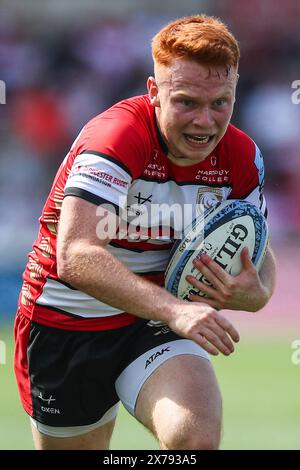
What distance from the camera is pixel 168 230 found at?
4227mm

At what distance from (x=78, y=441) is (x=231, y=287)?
1.17m

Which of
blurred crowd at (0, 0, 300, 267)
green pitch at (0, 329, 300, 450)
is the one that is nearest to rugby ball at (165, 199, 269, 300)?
green pitch at (0, 329, 300, 450)

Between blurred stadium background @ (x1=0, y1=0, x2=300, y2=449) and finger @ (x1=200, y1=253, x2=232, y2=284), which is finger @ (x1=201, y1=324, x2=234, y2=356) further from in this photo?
blurred stadium background @ (x1=0, y1=0, x2=300, y2=449)

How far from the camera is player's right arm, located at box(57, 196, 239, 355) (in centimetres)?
349

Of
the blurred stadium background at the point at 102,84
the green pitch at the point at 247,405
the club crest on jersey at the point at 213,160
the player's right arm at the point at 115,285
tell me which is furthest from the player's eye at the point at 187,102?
the blurred stadium background at the point at 102,84

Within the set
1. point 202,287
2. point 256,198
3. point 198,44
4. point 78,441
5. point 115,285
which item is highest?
point 198,44

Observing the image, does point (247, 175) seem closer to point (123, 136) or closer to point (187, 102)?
point (187, 102)

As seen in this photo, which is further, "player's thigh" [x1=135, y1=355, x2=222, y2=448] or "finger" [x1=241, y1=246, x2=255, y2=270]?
"finger" [x1=241, y1=246, x2=255, y2=270]

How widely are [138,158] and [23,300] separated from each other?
42.3 inches

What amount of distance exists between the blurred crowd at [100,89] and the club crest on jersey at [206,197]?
7047mm

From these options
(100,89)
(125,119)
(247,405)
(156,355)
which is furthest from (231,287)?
(100,89)

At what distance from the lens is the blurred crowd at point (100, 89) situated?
11578 mm

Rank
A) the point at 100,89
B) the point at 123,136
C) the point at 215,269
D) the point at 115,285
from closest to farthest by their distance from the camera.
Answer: the point at 115,285 < the point at 123,136 < the point at 215,269 < the point at 100,89

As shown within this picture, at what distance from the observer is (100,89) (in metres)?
11.8
